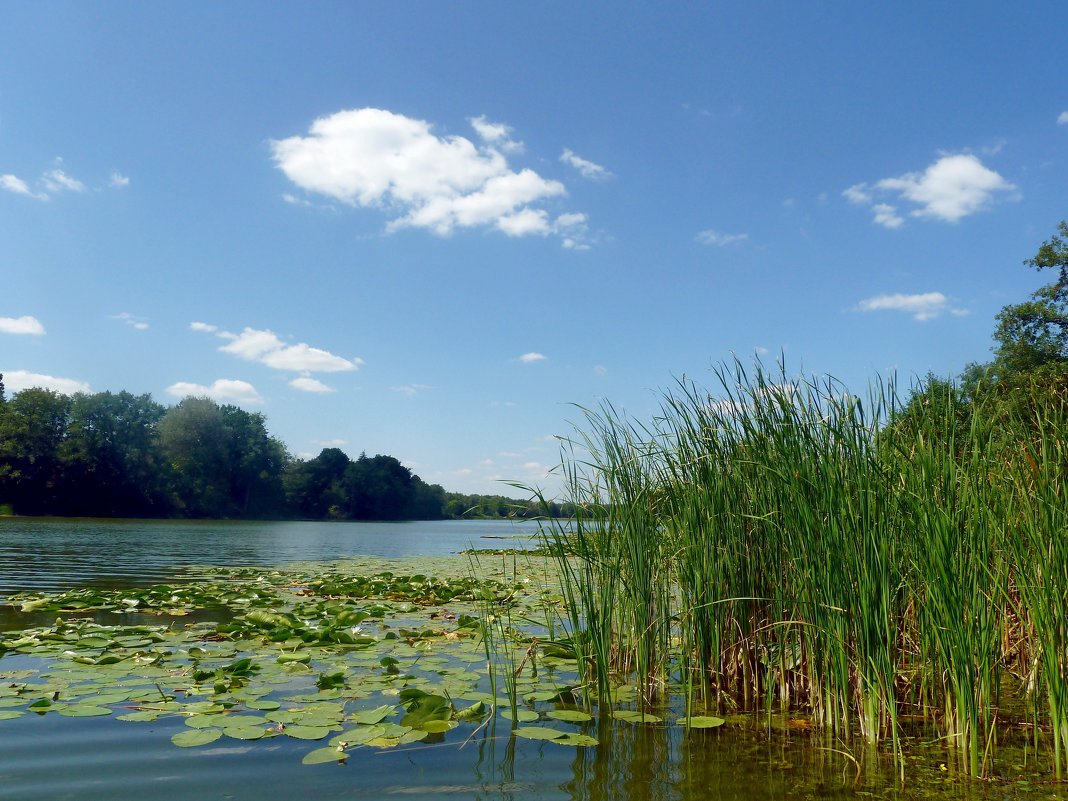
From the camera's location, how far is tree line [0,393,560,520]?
166 feet

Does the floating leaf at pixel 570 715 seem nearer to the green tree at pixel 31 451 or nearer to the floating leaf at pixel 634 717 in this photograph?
the floating leaf at pixel 634 717

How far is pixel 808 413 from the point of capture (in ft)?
13.2

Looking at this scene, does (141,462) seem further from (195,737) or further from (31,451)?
(195,737)

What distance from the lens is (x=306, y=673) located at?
4961 mm

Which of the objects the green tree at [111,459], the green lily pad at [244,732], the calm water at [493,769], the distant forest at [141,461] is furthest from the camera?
the green tree at [111,459]

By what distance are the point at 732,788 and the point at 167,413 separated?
6677 centimetres

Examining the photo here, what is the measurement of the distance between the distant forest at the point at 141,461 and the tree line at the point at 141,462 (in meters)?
0.07

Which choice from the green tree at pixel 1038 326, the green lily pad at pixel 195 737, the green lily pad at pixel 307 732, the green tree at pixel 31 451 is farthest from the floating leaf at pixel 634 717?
the green tree at pixel 31 451

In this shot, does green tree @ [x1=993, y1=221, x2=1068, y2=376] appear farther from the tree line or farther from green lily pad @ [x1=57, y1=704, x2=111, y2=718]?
the tree line

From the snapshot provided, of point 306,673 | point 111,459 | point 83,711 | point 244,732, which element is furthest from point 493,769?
point 111,459

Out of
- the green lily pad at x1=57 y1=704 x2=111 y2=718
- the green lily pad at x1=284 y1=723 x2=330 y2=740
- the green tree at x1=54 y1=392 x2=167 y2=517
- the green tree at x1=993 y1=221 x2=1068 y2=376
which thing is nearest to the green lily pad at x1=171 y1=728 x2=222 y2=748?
the green lily pad at x1=284 y1=723 x2=330 y2=740

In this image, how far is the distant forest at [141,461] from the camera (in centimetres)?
5069

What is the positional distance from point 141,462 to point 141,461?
0.25 feet

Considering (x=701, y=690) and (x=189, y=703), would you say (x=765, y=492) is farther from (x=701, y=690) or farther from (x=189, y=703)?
(x=189, y=703)
